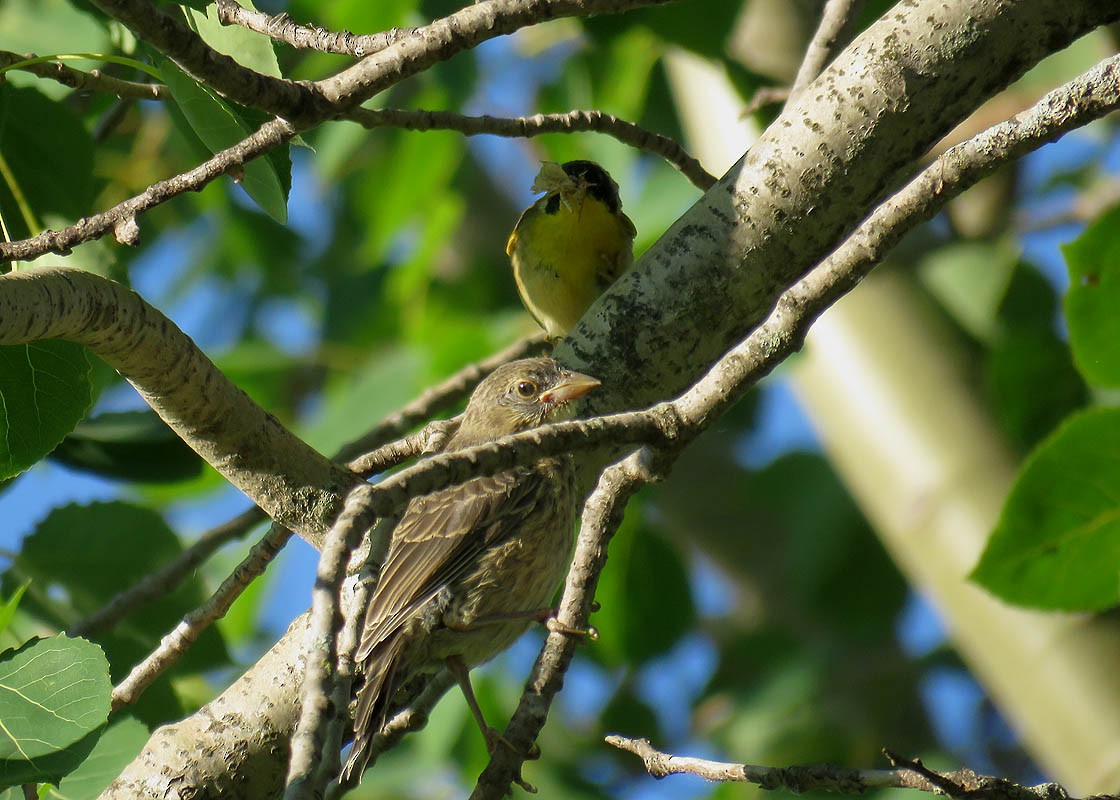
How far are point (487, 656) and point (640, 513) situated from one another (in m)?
1.87

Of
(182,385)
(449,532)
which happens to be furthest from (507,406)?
(182,385)

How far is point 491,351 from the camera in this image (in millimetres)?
5941

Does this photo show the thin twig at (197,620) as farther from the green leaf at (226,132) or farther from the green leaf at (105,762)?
the green leaf at (226,132)

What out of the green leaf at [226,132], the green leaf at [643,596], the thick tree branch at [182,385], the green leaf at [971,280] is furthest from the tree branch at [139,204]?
the green leaf at [971,280]

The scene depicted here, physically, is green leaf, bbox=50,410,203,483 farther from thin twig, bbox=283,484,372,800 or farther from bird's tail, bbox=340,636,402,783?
thin twig, bbox=283,484,372,800

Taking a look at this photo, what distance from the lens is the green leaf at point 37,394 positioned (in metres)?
3.05

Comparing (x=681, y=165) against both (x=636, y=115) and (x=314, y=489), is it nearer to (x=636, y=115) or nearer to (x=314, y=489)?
(x=314, y=489)

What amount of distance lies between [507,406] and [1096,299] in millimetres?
2218

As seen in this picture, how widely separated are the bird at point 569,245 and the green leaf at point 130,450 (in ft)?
5.51

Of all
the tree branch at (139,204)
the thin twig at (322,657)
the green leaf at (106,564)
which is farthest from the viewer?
the green leaf at (106,564)

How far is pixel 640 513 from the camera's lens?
5.96m

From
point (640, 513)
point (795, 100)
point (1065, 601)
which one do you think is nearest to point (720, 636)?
point (640, 513)

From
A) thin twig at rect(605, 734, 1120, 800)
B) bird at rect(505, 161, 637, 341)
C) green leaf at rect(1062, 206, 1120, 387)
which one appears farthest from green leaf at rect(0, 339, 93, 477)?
green leaf at rect(1062, 206, 1120, 387)

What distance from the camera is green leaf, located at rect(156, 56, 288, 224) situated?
2664 millimetres
